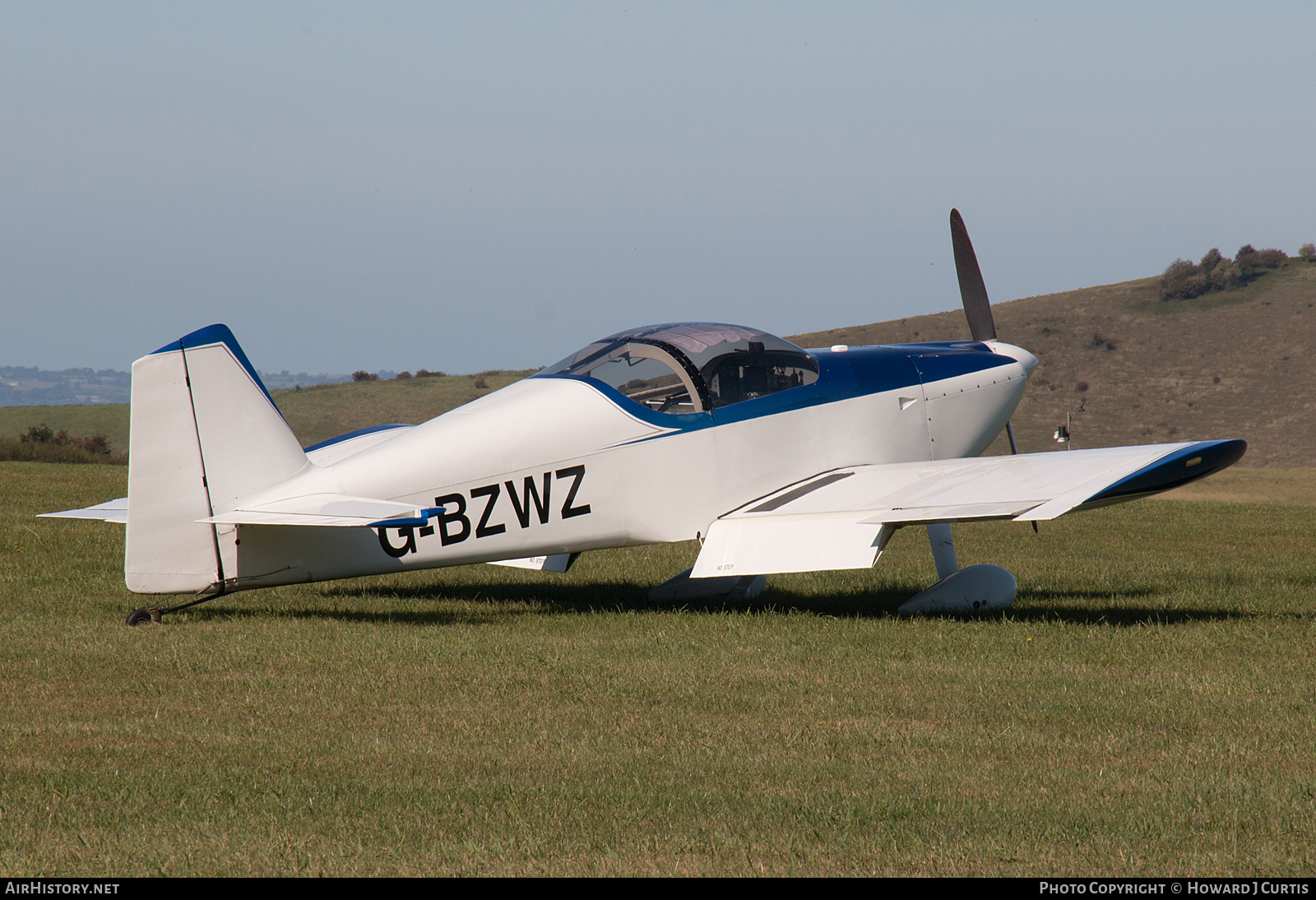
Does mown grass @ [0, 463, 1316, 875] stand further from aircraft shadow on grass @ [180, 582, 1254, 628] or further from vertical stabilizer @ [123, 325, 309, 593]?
vertical stabilizer @ [123, 325, 309, 593]

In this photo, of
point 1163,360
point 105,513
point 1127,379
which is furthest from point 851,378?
point 1163,360

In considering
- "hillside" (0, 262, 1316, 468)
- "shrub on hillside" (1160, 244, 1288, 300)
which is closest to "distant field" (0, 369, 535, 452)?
"hillside" (0, 262, 1316, 468)

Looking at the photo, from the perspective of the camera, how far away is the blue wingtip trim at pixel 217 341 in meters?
7.57

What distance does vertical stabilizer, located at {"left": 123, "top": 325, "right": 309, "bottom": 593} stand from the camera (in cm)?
753

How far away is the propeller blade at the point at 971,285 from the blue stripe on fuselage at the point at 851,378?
0.66m

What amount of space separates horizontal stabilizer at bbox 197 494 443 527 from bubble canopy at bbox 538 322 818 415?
6.42ft

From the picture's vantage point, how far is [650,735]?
5305 millimetres

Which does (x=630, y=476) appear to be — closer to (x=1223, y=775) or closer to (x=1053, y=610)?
(x=1053, y=610)

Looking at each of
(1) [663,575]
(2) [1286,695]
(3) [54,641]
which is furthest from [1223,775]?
(1) [663,575]

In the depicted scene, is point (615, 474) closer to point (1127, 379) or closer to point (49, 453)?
point (49, 453)

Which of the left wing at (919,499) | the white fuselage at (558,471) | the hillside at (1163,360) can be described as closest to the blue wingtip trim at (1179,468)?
the left wing at (919,499)

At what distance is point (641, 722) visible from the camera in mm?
5527

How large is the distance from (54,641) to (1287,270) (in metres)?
86.4

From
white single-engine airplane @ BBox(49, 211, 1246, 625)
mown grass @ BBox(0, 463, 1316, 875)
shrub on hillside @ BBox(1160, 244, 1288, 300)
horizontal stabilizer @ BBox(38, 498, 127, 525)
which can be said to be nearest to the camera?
mown grass @ BBox(0, 463, 1316, 875)
